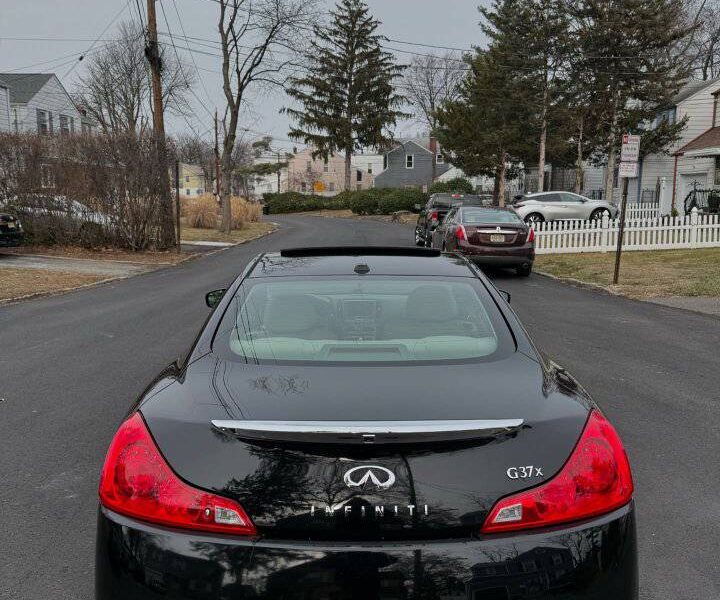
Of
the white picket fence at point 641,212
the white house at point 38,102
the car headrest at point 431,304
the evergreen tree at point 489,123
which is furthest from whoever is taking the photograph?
the white house at point 38,102

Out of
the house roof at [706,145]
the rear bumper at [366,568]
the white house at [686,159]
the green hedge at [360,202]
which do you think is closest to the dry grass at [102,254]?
the rear bumper at [366,568]

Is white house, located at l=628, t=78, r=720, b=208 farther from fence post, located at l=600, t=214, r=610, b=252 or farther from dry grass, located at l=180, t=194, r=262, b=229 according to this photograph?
dry grass, located at l=180, t=194, r=262, b=229

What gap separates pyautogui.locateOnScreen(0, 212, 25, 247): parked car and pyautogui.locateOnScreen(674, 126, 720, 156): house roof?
26.3 meters

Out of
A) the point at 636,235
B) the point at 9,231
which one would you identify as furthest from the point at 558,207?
the point at 9,231

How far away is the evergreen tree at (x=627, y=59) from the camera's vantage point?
3425cm

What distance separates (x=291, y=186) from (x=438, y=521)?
361 ft

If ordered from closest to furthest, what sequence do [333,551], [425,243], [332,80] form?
[333,551], [425,243], [332,80]

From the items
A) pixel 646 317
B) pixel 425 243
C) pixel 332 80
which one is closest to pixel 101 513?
pixel 646 317

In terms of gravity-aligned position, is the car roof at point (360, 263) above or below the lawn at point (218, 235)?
above

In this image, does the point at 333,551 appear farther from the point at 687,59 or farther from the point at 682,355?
the point at 687,59

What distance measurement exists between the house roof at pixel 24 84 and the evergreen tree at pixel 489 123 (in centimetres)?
2723

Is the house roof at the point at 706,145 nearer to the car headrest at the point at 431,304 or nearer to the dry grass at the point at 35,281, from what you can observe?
the dry grass at the point at 35,281

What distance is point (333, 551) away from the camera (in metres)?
2.01

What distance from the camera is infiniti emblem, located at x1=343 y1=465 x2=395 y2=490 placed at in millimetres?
2053
